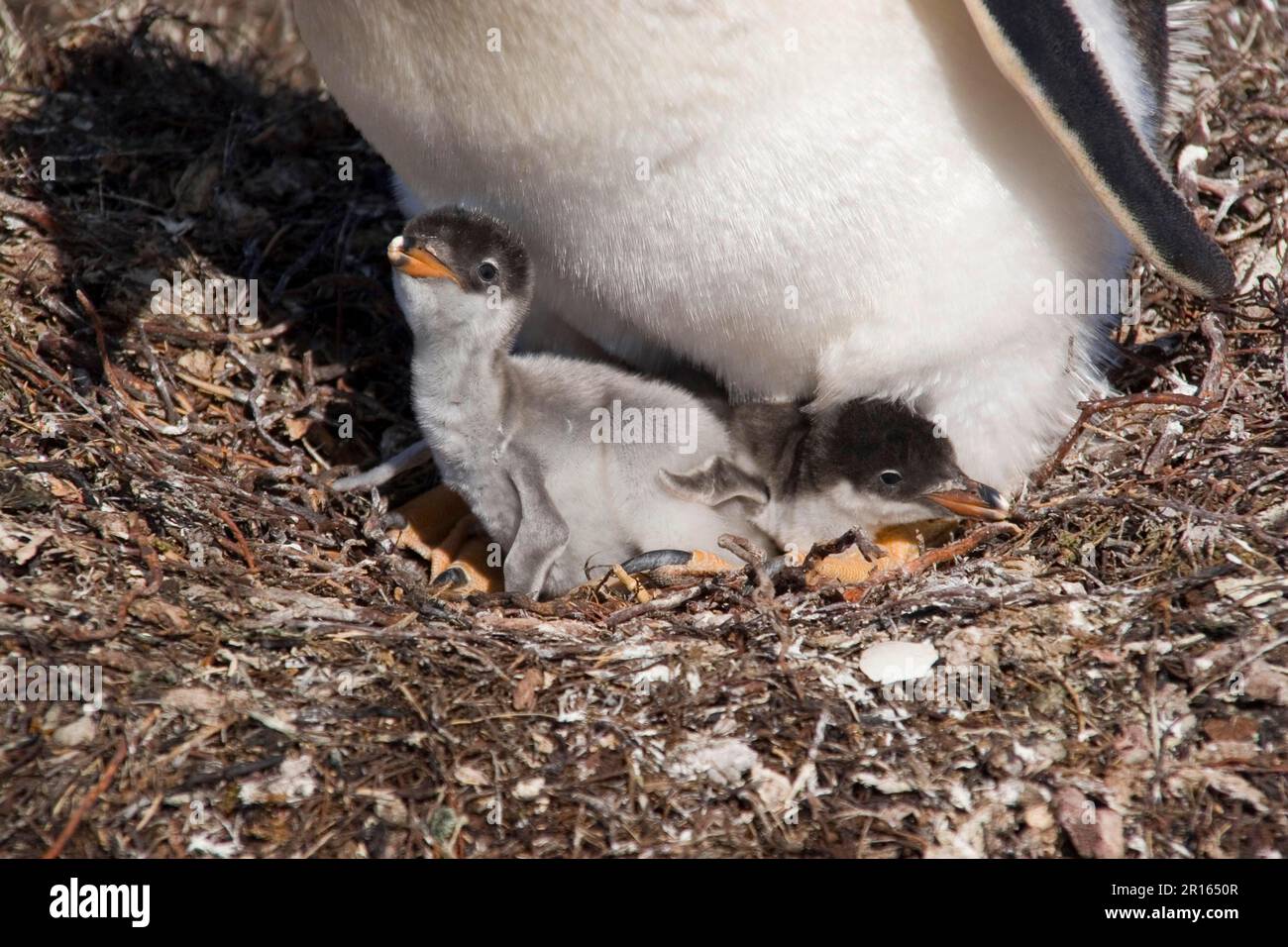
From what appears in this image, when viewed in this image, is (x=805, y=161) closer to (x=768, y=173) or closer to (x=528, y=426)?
(x=768, y=173)

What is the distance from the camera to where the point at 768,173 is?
220 cm

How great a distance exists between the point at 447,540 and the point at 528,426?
1.08 ft

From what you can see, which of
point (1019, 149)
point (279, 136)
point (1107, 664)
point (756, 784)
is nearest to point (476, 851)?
point (756, 784)

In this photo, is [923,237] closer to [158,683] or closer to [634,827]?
[634,827]

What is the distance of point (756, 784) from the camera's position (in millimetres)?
1967

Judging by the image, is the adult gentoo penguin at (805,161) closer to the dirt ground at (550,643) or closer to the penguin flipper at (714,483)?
the penguin flipper at (714,483)

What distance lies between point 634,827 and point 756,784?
19cm

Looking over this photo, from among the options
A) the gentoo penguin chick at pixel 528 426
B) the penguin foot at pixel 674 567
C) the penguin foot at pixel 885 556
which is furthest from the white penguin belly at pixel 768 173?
the penguin foot at pixel 674 567

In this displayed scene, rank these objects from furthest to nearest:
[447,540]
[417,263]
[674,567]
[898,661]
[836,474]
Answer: [447,540] < [836,474] < [674,567] < [417,263] < [898,661]

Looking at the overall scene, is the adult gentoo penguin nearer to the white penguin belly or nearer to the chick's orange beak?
the white penguin belly

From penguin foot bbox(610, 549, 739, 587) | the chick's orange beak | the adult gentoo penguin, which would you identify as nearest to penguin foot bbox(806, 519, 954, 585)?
penguin foot bbox(610, 549, 739, 587)

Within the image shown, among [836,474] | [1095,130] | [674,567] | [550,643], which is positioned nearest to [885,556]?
[836,474]

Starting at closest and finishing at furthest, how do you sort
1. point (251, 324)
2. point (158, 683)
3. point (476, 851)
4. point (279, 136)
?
point (476, 851), point (158, 683), point (251, 324), point (279, 136)

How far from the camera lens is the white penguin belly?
83.2 inches
